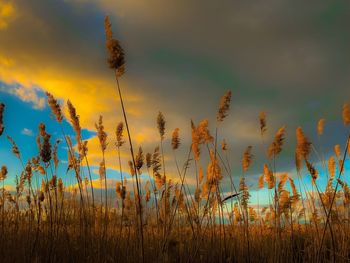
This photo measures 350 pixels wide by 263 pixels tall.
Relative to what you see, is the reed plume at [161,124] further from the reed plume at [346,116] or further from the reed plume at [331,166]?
the reed plume at [331,166]

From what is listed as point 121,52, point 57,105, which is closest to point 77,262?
point 57,105

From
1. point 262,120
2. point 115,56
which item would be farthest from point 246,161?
point 115,56

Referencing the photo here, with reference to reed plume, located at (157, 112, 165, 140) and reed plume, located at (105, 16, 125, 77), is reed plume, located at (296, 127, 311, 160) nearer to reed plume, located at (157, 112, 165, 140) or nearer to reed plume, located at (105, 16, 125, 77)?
reed plume, located at (157, 112, 165, 140)

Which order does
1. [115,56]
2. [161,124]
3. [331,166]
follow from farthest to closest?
1. [331,166]
2. [161,124]
3. [115,56]

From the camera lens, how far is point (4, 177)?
18.1ft

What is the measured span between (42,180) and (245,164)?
309cm

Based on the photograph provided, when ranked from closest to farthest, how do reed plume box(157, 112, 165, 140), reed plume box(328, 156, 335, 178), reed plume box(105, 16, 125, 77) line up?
reed plume box(105, 16, 125, 77)
reed plume box(157, 112, 165, 140)
reed plume box(328, 156, 335, 178)

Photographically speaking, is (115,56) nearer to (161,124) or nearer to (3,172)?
(161,124)

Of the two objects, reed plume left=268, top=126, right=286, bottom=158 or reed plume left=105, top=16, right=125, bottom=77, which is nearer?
reed plume left=105, top=16, right=125, bottom=77

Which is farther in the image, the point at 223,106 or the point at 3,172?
the point at 3,172

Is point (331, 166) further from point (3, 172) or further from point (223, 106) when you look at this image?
point (3, 172)

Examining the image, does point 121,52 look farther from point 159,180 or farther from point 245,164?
point 245,164

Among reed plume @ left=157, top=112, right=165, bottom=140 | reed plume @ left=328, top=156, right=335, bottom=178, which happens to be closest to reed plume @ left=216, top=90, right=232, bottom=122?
reed plume @ left=157, top=112, right=165, bottom=140

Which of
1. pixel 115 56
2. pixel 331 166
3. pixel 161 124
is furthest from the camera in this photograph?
pixel 331 166
